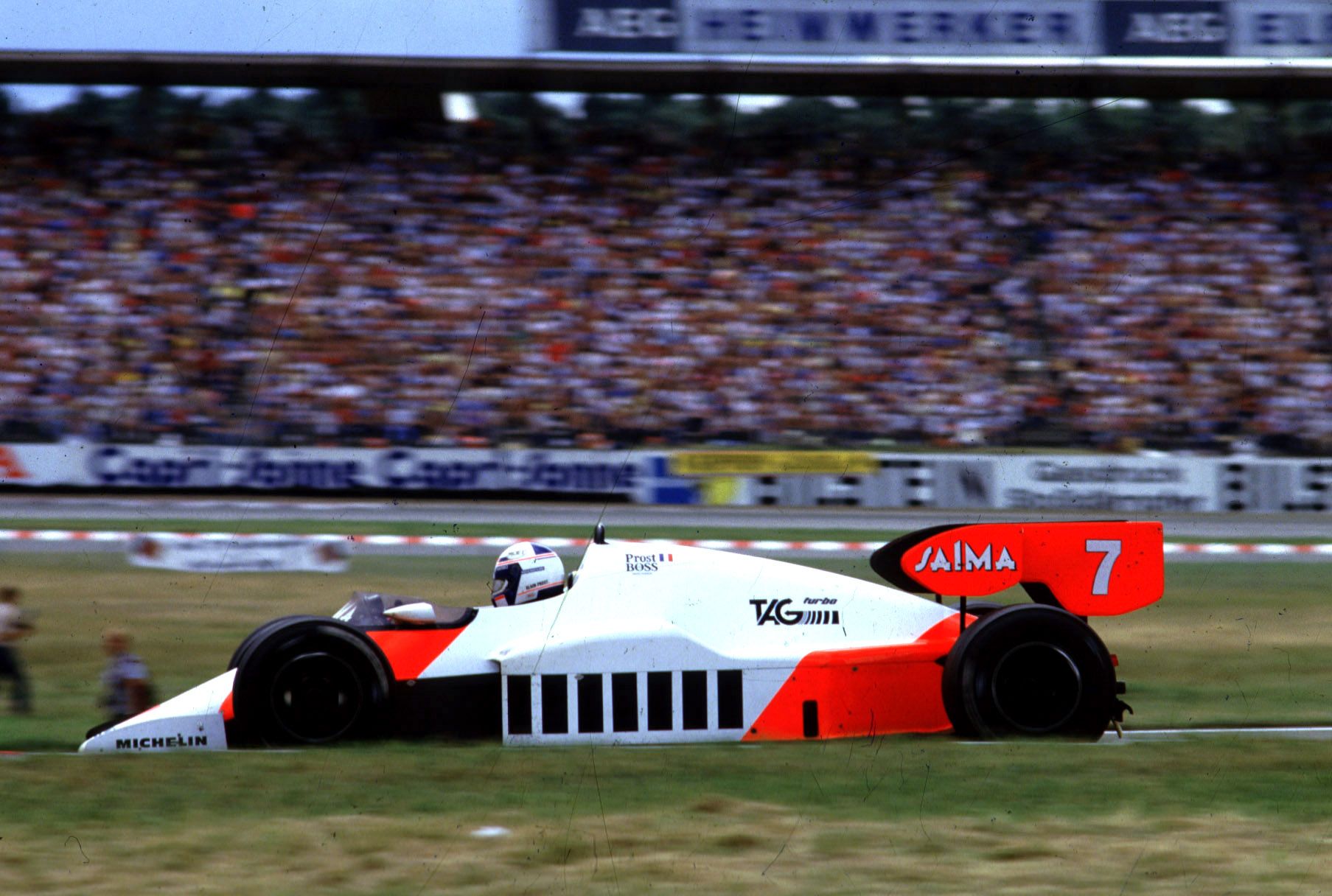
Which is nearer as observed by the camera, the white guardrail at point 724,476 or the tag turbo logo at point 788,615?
the tag turbo logo at point 788,615

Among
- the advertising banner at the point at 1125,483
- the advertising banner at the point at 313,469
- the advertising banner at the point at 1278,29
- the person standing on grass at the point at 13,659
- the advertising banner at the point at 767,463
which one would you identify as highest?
the advertising banner at the point at 1278,29

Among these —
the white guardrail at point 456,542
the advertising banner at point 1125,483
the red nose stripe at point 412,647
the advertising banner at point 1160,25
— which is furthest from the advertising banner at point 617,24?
the red nose stripe at point 412,647

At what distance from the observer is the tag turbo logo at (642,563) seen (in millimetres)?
5941

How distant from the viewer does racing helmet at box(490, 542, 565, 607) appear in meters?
5.89

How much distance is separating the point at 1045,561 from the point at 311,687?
3.21 meters

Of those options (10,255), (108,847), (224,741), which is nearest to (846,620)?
(224,741)

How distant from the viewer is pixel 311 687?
562 cm

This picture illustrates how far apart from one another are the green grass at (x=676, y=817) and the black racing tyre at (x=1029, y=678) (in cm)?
11

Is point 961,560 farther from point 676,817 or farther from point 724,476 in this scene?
point 724,476

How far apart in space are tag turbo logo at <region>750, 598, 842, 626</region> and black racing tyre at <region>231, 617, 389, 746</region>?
1606 mm

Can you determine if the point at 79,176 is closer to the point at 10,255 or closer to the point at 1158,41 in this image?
the point at 10,255

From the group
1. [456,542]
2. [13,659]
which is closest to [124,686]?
[13,659]

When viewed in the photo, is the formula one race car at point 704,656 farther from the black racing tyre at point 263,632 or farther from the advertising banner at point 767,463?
the advertising banner at point 767,463

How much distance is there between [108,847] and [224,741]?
114 centimetres
